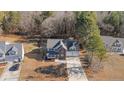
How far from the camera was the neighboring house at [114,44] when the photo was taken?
23.5 feet

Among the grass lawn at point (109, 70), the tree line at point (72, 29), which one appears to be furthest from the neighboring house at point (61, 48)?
the grass lawn at point (109, 70)

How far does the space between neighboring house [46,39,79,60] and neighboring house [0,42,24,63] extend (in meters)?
0.54

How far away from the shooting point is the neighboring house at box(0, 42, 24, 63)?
7.13 metres

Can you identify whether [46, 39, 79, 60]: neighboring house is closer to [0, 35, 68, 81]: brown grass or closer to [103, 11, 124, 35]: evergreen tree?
[0, 35, 68, 81]: brown grass

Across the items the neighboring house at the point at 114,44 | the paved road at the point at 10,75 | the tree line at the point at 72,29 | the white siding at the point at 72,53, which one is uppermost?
the tree line at the point at 72,29

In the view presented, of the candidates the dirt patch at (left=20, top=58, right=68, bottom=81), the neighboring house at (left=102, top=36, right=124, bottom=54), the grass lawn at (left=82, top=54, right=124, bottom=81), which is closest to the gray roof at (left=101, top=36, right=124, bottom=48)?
the neighboring house at (left=102, top=36, right=124, bottom=54)

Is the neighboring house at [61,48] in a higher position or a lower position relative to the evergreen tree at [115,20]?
lower

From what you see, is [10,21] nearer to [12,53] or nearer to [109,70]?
[12,53]

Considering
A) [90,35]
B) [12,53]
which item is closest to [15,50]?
[12,53]

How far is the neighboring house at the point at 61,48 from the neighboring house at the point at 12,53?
54 centimetres

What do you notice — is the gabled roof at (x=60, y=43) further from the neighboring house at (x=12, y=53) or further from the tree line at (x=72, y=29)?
the neighboring house at (x=12, y=53)
